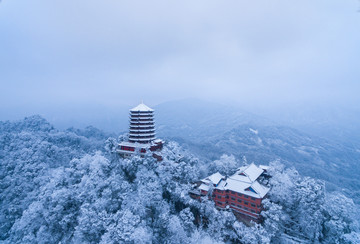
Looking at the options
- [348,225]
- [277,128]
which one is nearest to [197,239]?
[348,225]

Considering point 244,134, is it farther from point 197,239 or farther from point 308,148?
point 197,239

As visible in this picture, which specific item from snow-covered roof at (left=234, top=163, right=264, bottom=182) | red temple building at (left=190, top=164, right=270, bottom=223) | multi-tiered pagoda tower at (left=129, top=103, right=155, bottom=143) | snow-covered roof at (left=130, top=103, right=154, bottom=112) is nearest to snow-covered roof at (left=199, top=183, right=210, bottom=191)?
red temple building at (left=190, top=164, right=270, bottom=223)

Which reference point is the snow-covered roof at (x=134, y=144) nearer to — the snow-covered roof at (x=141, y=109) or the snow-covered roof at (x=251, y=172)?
the snow-covered roof at (x=141, y=109)

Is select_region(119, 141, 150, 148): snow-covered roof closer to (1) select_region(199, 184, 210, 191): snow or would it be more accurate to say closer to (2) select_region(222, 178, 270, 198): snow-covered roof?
(1) select_region(199, 184, 210, 191): snow

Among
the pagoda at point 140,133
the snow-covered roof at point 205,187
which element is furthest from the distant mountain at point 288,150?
the snow-covered roof at point 205,187

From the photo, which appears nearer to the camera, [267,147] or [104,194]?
[104,194]

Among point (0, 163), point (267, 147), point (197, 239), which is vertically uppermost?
point (197, 239)
